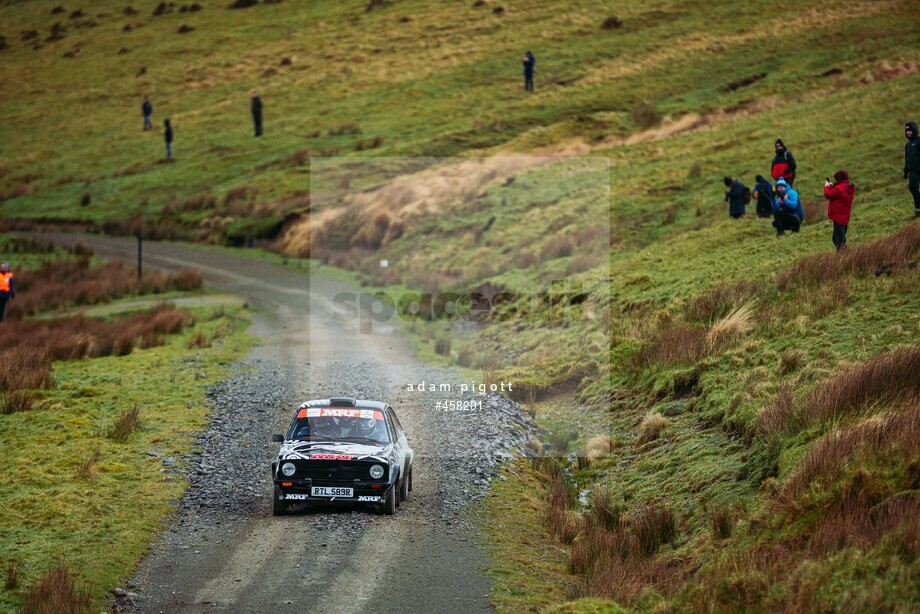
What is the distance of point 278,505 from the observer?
15773 mm

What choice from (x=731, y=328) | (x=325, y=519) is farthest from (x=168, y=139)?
(x=325, y=519)

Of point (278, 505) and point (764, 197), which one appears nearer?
point (278, 505)

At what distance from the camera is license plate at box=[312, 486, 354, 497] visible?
51.4 feet

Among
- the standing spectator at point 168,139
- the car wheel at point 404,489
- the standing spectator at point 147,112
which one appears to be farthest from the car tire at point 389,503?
the standing spectator at point 147,112

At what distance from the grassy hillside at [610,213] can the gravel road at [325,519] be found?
884 millimetres

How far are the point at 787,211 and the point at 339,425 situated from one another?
1728 cm

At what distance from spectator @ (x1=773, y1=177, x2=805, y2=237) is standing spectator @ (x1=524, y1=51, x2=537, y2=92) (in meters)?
41.4

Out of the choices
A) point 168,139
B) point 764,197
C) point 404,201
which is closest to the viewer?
point 764,197

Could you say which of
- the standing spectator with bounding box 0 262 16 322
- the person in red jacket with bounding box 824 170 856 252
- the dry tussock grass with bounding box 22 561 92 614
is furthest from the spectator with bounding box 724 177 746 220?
the dry tussock grass with bounding box 22 561 92 614

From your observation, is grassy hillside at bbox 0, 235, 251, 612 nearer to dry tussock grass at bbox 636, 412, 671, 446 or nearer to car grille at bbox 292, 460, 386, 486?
car grille at bbox 292, 460, 386, 486

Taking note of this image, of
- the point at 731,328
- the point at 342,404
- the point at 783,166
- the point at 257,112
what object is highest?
the point at 257,112

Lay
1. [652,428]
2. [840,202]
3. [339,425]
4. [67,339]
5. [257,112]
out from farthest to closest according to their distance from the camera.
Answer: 1. [257,112]
2. [67,339]
3. [840,202]
4. [652,428]
5. [339,425]

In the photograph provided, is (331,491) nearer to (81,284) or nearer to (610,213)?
(610,213)

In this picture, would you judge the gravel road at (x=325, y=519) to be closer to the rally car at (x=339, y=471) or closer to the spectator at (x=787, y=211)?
the rally car at (x=339, y=471)
